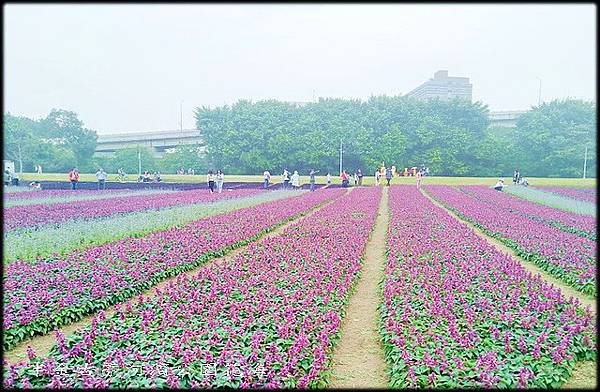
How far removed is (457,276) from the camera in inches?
268

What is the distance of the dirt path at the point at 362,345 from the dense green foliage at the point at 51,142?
153ft

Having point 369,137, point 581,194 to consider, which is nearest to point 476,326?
point 581,194

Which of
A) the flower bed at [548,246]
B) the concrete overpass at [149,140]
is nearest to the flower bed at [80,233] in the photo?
the flower bed at [548,246]

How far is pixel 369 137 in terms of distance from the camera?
45781 millimetres

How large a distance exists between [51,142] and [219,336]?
5603 centimetres

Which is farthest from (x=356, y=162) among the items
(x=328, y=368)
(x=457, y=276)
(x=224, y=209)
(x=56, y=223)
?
(x=328, y=368)

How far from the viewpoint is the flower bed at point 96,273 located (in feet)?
16.9

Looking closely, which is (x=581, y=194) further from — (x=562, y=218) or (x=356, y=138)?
(x=356, y=138)

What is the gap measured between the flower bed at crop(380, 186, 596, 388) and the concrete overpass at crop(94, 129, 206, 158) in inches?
2185

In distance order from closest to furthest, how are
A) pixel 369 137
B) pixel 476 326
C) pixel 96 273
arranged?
pixel 476 326, pixel 96 273, pixel 369 137

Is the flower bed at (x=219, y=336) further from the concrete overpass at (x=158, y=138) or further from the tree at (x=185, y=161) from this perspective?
the concrete overpass at (x=158, y=138)

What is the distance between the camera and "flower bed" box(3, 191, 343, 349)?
16.9 feet

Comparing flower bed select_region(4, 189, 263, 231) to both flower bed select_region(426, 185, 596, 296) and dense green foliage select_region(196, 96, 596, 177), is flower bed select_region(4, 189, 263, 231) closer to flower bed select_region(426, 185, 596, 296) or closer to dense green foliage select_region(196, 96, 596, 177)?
flower bed select_region(426, 185, 596, 296)

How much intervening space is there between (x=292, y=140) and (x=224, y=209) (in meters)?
29.7
